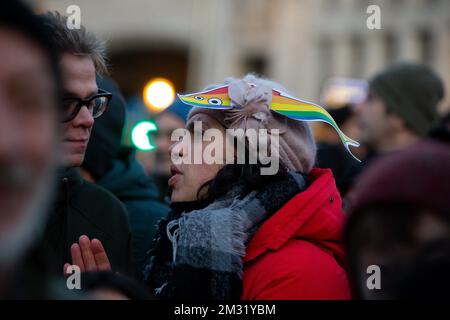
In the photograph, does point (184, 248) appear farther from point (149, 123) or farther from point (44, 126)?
point (149, 123)

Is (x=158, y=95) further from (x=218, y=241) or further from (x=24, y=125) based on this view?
(x=24, y=125)

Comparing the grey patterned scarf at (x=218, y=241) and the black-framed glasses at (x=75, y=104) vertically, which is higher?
the black-framed glasses at (x=75, y=104)

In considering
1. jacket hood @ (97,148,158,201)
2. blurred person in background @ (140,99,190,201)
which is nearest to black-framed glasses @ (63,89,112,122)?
jacket hood @ (97,148,158,201)

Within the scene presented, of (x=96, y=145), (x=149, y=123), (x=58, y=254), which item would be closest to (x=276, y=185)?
(x=58, y=254)

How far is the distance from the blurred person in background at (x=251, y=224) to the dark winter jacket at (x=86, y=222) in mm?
247

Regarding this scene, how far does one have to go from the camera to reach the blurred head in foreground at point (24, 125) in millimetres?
1362

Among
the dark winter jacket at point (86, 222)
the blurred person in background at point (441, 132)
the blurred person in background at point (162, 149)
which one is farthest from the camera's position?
the blurred person in background at point (162, 149)

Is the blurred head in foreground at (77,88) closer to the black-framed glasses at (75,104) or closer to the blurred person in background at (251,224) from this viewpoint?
the black-framed glasses at (75,104)

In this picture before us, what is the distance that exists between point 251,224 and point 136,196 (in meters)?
1.47

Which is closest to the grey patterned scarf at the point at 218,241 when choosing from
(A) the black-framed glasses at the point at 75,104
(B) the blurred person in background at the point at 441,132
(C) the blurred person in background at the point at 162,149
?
(A) the black-framed glasses at the point at 75,104

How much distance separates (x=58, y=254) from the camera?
120 inches

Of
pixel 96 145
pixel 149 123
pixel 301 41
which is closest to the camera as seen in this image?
pixel 96 145

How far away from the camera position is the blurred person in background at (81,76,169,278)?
3906mm
